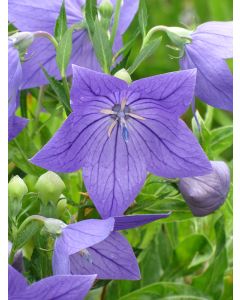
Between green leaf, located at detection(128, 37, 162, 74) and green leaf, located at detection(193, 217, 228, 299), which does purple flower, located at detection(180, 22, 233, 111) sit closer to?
green leaf, located at detection(128, 37, 162, 74)

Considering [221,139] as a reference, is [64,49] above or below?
above

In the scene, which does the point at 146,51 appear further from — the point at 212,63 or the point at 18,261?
the point at 18,261

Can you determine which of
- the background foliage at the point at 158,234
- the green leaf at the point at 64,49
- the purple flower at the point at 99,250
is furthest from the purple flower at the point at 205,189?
the green leaf at the point at 64,49

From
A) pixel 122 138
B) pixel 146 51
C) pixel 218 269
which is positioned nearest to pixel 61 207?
pixel 122 138

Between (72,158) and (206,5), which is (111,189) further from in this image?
(206,5)

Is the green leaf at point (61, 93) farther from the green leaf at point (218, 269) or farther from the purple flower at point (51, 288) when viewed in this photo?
the green leaf at point (218, 269)

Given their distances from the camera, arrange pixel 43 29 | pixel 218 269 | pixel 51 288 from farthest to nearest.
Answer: pixel 218 269 → pixel 43 29 → pixel 51 288

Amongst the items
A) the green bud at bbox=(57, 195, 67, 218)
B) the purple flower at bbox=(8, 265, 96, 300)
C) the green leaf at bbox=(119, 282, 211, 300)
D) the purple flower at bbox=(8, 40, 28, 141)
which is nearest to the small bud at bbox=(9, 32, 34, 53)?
the purple flower at bbox=(8, 40, 28, 141)
